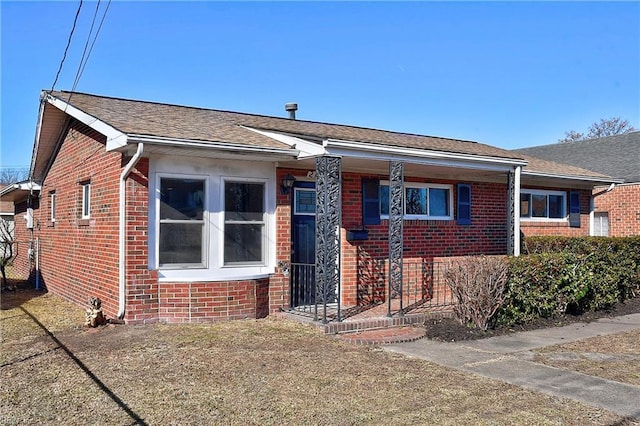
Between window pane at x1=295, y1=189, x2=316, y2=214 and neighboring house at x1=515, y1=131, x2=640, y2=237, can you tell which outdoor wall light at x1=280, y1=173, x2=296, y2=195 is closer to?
window pane at x1=295, y1=189, x2=316, y2=214

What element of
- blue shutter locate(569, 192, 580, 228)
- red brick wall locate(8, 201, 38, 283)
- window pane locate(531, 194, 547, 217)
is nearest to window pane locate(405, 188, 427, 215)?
window pane locate(531, 194, 547, 217)

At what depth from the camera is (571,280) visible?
9750mm

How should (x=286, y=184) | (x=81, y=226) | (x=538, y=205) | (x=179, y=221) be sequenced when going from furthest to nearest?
(x=538, y=205), (x=81, y=226), (x=286, y=184), (x=179, y=221)

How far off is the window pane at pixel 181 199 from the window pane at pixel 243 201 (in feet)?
1.49

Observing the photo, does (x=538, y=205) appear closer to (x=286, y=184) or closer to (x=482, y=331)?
(x=482, y=331)

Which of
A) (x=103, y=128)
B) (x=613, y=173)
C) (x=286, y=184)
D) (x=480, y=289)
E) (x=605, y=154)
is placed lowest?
(x=480, y=289)

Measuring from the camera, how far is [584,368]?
21.8ft

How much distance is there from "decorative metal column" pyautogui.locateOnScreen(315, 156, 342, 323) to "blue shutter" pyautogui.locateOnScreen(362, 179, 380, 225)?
7.36 ft

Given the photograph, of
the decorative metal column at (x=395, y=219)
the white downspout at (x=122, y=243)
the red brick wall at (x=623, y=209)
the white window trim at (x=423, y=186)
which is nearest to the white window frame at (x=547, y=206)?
the white window trim at (x=423, y=186)

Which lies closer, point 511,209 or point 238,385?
point 238,385

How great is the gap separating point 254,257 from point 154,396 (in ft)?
14.7

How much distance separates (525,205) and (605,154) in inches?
353

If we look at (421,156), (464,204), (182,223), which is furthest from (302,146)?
(464,204)

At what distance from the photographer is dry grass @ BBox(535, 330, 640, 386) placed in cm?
644
